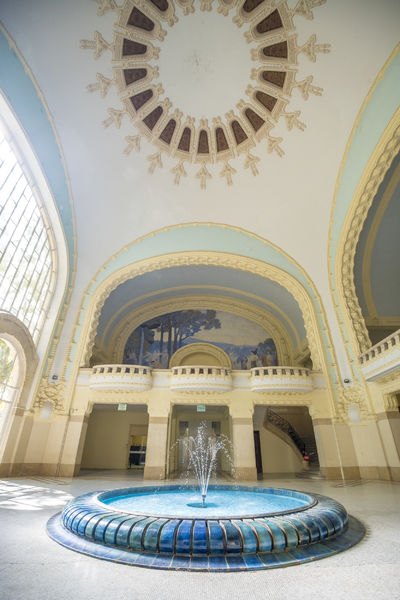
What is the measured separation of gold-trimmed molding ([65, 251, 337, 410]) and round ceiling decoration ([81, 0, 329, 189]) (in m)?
4.18

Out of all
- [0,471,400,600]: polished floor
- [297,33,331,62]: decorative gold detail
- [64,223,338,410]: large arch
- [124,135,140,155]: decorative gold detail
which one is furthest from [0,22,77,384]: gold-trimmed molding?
[0,471,400,600]: polished floor

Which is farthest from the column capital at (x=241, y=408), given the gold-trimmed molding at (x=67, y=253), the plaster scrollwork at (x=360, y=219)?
the gold-trimmed molding at (x=67, y=253)

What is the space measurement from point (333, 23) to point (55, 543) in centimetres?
1476

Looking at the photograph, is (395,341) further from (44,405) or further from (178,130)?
(44,405)

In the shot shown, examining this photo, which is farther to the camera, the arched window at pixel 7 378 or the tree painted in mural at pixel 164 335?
the tree painted in mural at pixel 164 335

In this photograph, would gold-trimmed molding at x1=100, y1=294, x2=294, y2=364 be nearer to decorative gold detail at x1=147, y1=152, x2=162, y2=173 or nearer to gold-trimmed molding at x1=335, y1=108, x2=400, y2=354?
gold-trimmed molding at x1=335, y1=108, x2=400, y2=354

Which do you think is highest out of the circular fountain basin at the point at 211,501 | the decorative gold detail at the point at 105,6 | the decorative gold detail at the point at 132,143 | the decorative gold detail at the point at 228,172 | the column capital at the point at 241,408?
the decorative gold detail at the point at 105,6

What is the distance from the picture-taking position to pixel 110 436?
17469 mm

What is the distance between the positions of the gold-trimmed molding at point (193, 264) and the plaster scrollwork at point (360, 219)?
1349 mm

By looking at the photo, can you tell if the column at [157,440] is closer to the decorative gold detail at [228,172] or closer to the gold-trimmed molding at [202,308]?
the gold-trimmed molding at [202,308]

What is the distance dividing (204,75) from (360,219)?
889 cm

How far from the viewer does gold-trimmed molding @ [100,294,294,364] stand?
19184 millimetres

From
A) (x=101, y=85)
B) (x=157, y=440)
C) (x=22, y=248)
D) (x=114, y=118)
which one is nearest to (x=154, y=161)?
(x=114, y=118)

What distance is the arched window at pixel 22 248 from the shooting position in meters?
11.3
